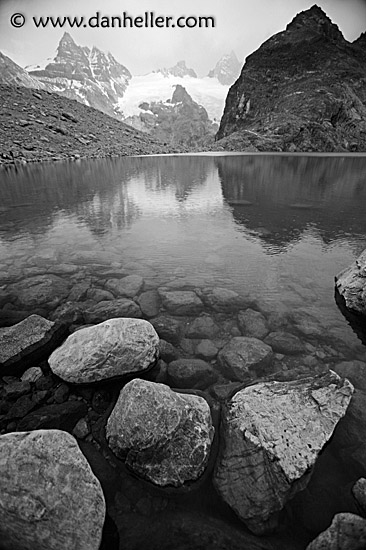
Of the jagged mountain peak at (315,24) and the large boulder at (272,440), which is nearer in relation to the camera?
the large boulder at (272,440)

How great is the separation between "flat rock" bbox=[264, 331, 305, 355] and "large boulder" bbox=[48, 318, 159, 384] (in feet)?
7.78

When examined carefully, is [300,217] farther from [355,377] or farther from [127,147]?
[127,147]

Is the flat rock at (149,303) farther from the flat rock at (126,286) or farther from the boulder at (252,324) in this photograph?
the boulder at (252,324)

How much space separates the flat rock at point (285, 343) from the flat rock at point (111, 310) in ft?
9.89

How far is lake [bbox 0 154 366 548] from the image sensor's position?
6.34 meters

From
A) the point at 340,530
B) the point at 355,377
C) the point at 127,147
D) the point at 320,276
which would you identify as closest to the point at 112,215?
the point at 320,276

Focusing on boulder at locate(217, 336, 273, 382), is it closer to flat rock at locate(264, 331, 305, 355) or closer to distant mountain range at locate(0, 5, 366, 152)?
flat rock at locate(264, 331, 305, 355)

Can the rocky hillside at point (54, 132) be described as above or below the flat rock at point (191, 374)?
above

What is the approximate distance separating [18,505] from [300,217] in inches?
641

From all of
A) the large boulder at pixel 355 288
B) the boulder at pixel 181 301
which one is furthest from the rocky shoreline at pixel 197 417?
the large boulder at pixel 355 288

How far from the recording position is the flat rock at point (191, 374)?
4.73 meters

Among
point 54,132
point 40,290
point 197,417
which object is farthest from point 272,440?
point 54,132

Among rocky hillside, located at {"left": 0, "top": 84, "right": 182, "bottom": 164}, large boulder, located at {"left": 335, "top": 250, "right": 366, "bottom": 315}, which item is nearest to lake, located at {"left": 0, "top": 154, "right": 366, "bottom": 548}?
large boulder, located at {"left": 335, "top": 250, "right": 366, "bottom": 315}

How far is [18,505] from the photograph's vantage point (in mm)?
2633
